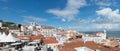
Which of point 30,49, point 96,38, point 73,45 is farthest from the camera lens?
point 96,38

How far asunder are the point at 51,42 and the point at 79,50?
2074 centimetres

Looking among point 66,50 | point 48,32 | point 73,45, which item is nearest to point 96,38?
point 48,32

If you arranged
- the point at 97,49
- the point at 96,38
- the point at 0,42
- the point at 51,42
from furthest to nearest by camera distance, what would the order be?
1. the point at 96,38
2. the point at 51,42
3. the point at 97,49
4. the point at 0,42

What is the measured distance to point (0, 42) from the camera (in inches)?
1136

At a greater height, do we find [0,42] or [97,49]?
[0,42]

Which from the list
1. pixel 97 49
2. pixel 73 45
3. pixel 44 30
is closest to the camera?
pixel 97 49

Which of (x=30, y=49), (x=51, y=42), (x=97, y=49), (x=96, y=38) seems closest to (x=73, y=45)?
(x=97, y=49)

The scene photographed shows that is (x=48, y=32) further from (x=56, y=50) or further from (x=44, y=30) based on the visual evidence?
(x=56, y=50)

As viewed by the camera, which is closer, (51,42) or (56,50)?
(56,50)

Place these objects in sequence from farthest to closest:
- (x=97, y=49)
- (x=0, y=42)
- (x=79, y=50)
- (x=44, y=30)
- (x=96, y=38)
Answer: (x=44, y=30) < (x=96, y=38) < (x=97, y=49) < (x=79, y=50) < (x=0, y=42)

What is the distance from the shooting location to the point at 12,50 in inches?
915

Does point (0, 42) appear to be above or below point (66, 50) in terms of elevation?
above

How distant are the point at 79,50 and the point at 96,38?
63.9 meters

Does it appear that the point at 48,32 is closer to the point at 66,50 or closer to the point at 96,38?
the point at 96,38
